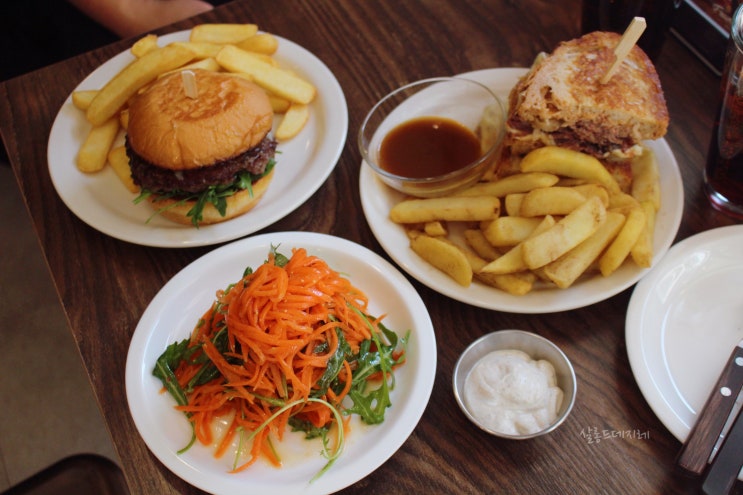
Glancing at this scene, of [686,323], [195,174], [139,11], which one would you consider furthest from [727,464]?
[139,11]

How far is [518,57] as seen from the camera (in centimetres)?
277

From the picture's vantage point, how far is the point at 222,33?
109 inches

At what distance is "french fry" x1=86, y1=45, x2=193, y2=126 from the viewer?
8.29 ft

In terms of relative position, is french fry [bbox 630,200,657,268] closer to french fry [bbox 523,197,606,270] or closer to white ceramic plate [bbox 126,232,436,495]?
french fry [bbox 523,197,606,270]

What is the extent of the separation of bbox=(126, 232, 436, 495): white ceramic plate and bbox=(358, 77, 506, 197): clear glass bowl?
32 centimetres

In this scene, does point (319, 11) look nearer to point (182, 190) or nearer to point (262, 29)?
point (262, 29)

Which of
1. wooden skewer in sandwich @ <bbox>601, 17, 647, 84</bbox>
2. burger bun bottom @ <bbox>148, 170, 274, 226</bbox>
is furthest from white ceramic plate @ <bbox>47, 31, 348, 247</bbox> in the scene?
wooden skewer in sandwich @ <bbox>601, 17, 647, 84</bbox>

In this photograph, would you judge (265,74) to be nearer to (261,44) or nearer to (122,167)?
(261,44)

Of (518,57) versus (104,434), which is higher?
(518,57)

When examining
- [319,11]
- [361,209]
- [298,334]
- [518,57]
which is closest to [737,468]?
[298,334]

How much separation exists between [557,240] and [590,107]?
49 centimetres

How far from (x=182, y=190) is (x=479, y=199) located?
3.43ft

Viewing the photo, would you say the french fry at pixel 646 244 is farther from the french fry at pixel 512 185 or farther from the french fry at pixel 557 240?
the french fry at pixel 512 185

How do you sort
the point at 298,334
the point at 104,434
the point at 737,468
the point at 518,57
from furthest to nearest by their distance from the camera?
the point at 104,434, the point at 518,57, the point at 298,334, the point at 737,468
